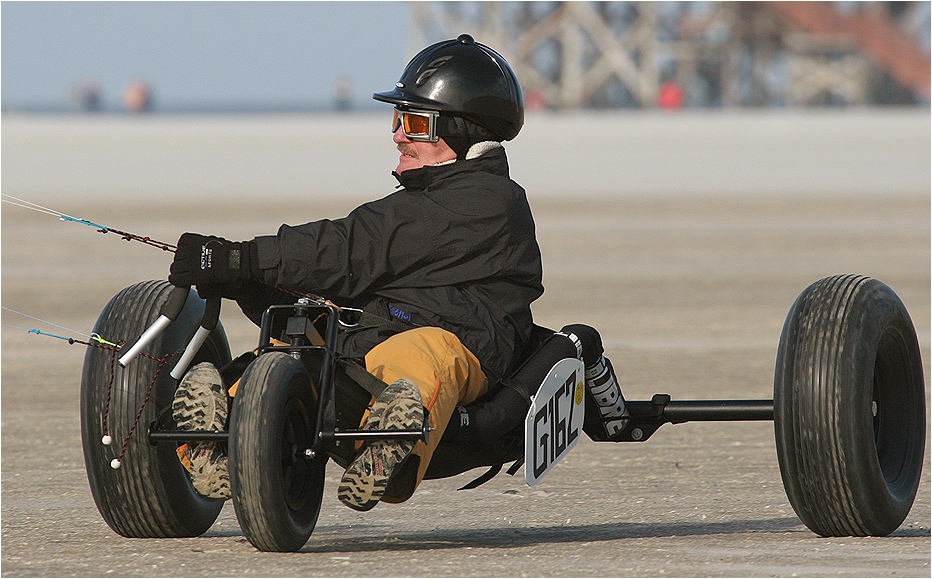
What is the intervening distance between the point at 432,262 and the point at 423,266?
0.04m

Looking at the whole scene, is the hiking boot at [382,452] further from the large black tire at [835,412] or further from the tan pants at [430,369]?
the large black tire at [835,412]

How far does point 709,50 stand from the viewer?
3430 inches

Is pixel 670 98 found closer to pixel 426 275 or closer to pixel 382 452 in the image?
pixel 426 275

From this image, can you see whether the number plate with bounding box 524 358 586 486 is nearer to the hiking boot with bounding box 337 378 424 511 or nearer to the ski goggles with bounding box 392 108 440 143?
the hiking boot with bounding box 337 378 424 511

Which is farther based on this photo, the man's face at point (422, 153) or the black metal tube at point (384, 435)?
the man's face at point (422, 153)

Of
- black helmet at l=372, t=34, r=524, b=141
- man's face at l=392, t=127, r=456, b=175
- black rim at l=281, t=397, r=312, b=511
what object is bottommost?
black rim at l=281, t=397, r=312, b=511

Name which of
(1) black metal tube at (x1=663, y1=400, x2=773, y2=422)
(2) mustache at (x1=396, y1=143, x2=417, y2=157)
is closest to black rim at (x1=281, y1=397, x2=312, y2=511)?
(2) mustache at (x1=396, y1=143, x2=417, y2=157)

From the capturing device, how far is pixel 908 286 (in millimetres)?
18906

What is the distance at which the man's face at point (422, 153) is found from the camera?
7.09 meters

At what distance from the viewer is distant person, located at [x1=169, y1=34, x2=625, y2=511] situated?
6.33 m

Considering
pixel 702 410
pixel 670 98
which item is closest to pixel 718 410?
pixel 702 410

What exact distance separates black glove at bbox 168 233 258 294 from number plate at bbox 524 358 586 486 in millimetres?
1204

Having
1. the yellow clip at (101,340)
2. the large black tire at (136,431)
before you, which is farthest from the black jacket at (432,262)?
the yellow clip at (101,340)

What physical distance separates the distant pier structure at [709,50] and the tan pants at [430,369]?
7396 centimetres
